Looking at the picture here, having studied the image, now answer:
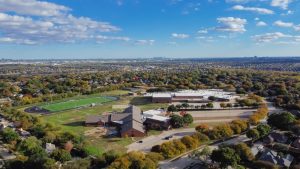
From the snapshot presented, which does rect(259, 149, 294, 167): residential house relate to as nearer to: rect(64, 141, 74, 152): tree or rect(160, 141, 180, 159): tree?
rect(160, 141, 180, 159): tree

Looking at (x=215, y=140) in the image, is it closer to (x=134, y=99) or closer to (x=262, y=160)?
(x=262, y=160)

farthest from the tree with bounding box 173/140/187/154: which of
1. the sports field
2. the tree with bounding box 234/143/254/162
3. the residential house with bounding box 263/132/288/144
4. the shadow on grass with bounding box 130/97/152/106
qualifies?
the sports field

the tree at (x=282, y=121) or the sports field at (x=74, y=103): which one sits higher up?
the tree at (x=282, y=121)

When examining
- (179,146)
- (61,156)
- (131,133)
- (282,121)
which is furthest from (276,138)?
(61,156)

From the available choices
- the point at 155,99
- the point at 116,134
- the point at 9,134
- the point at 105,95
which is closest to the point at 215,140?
the point at 116,134

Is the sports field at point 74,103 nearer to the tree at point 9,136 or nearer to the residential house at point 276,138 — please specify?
the tree at point 9,136

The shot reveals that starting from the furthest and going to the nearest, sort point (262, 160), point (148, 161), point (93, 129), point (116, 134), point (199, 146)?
point (93, 129) < point (116, 134) < point (199, 146) < point (262, 160) < point (148, 161)

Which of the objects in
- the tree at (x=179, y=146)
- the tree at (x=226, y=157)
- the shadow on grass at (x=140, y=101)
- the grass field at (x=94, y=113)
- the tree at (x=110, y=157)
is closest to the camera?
the tree at (x=226, y=157)

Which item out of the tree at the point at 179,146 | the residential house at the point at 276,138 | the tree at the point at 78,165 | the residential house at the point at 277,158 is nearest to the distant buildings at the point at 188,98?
the residential house at the point at 276,138
